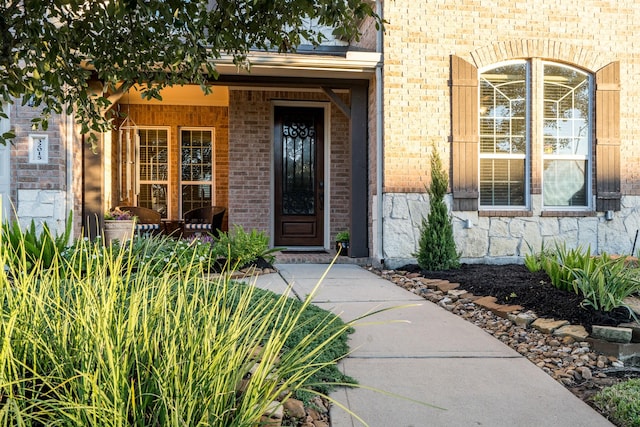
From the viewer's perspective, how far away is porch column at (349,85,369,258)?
721cm

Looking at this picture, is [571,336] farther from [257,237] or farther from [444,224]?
[257,237]

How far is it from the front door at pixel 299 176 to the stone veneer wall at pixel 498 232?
2.37 metres

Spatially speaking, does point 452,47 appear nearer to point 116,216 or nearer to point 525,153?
point 525,153

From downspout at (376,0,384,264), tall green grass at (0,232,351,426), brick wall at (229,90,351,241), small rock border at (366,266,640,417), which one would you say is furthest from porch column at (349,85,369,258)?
tall green grass at (0,232,351,426)

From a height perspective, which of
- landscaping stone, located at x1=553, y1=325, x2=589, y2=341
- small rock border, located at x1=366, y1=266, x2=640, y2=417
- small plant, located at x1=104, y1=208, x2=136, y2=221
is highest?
small plant, located at x1=104, y1=208, x2=136, y2=221

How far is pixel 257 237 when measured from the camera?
605 centimetres

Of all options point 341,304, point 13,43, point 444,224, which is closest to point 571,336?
point 341,304

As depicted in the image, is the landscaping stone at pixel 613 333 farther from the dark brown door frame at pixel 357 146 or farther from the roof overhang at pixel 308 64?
the roof overhang at pixel 308 64

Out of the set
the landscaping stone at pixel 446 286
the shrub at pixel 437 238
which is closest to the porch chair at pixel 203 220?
the shrub at pixel 437 238

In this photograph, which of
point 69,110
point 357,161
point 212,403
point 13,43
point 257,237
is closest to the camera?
point 212,403

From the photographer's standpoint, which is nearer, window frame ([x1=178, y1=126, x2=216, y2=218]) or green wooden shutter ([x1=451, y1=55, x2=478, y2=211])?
green wooden shutter ([x1=451, y1=55, x2=478, y2=211])

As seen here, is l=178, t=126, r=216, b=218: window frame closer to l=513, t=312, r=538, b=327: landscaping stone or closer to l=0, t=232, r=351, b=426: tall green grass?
l=513, t=312, r=538, b=327: landscaping stone

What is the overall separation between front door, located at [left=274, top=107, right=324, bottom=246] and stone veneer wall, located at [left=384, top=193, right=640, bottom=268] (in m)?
2.37

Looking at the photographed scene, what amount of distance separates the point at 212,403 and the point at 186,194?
29.9 feet
